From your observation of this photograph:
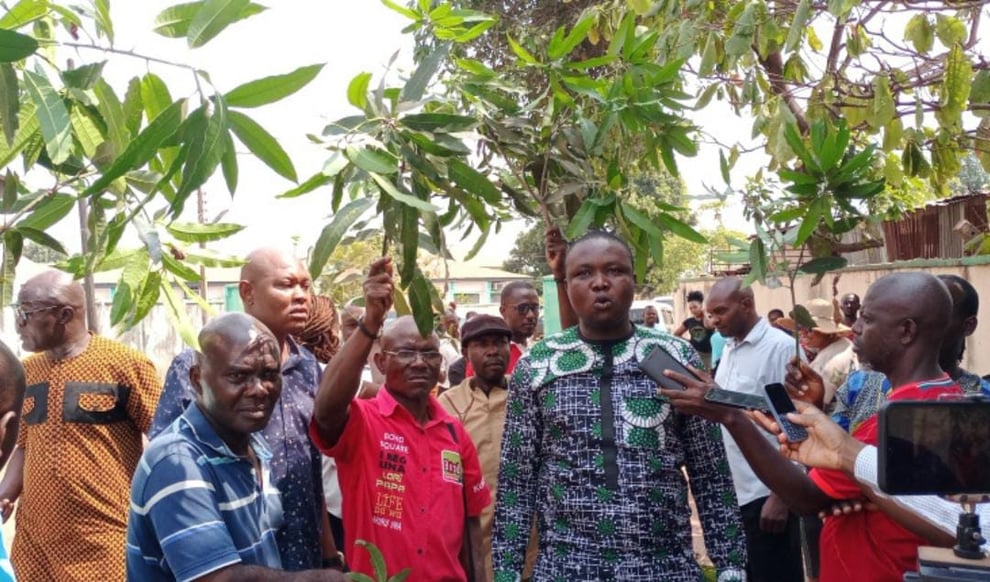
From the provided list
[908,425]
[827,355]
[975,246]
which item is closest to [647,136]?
[908,425]

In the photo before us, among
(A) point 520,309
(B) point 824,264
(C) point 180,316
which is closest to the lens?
(C) point 180,316

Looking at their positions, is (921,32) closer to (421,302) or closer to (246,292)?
(421,302)

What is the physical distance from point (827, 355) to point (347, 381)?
4.76 meters

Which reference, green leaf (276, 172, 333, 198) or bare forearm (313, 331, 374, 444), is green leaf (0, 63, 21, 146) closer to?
green leaf (276, 172, 333, 198)

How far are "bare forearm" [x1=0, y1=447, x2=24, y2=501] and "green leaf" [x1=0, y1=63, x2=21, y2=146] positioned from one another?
296 centimetres

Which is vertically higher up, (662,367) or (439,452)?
(662,367)

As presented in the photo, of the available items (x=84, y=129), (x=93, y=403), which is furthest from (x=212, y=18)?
(x=93, y=403)

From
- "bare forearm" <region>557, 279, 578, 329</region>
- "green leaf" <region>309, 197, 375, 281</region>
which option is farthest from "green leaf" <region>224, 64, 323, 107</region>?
"bare forearm" <region>557, 279, 578, 329</region>

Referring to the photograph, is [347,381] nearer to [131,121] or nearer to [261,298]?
[261,298]

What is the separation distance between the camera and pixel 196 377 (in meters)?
2.69

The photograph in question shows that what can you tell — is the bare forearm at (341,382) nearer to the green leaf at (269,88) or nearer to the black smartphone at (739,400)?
the black smartphone at (739,400)

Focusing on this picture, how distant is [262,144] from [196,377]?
111cm

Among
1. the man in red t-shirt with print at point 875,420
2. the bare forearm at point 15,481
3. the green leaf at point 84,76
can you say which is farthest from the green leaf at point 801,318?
the bare forearm at point 15,481

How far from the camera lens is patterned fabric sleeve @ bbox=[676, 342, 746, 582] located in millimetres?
2934
